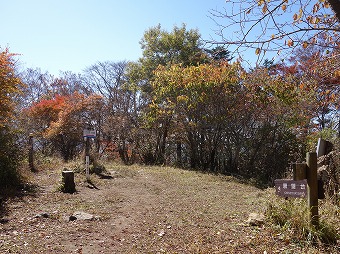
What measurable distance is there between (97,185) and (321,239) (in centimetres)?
685

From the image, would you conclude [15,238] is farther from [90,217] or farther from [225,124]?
[225,124]

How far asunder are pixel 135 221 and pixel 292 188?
10.1ft

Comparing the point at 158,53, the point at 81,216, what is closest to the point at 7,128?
the point at 81,216

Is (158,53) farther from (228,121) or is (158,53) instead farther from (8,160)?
(8,160)

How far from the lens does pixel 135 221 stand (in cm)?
620

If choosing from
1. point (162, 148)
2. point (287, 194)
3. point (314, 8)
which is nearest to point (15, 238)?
point (287, 194)

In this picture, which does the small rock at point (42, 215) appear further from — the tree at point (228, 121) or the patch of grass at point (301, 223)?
the tree at point (228, 121)

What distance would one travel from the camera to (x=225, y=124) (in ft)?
48.4

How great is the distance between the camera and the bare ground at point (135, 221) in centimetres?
460

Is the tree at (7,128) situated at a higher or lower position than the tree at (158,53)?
lower

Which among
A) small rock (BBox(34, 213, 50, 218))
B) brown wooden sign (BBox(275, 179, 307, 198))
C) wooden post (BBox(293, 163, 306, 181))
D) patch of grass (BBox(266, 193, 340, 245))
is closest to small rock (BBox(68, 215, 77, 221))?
small rock (BBox(34, 213, 50, 218))

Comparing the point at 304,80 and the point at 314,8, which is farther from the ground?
the point at 314,8

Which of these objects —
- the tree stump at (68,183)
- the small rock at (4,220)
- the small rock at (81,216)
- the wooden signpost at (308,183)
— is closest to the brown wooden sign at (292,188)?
the wooden signpost at (308,183)

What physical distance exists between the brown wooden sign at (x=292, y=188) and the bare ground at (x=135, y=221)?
2.09 feet
